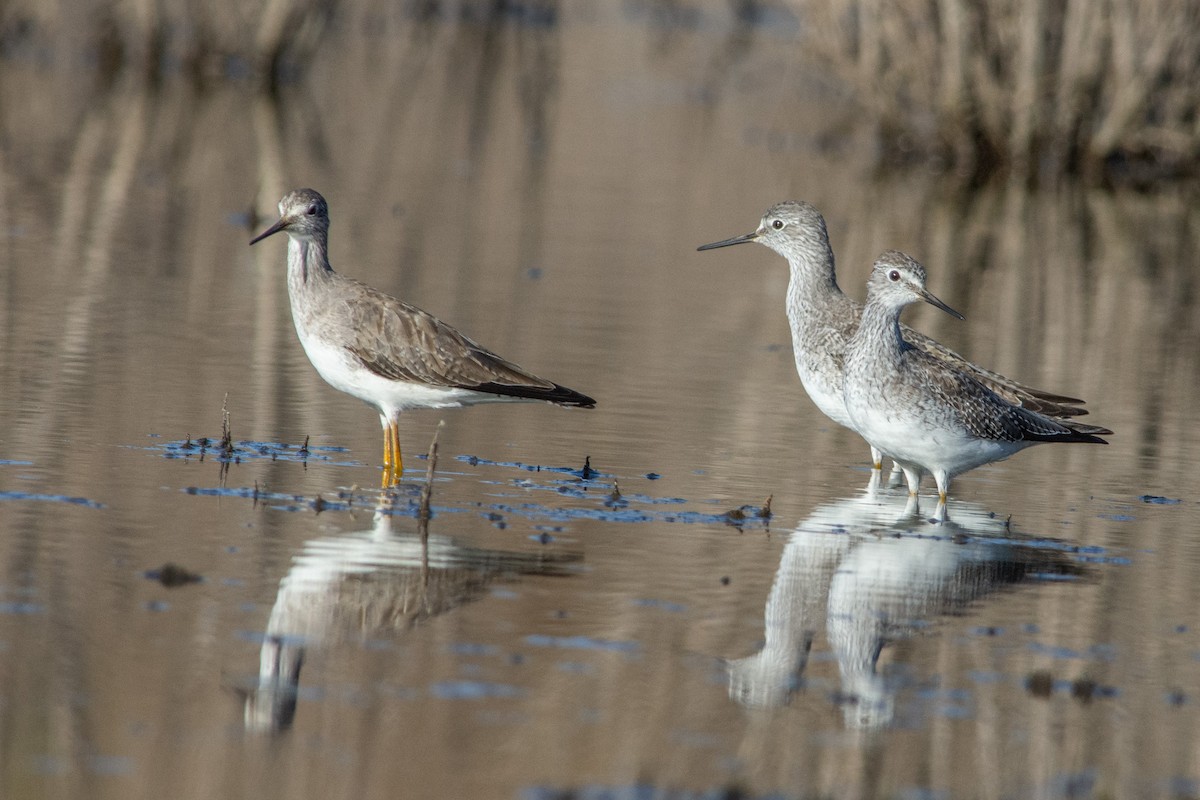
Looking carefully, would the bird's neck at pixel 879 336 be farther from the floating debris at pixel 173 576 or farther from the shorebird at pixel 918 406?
the floating debris at pixel 173 576

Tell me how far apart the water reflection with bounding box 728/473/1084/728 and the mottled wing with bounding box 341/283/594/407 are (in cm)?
165

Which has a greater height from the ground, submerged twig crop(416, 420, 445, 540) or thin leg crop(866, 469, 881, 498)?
thin leg crop(866, 469, 881, 498)

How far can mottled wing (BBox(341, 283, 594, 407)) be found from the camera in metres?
9.91

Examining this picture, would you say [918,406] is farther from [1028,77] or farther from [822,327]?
[1028,77]

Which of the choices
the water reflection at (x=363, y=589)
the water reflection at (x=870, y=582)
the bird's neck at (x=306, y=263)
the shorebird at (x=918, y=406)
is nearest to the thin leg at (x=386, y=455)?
the water reflection at (x=363, y=589)

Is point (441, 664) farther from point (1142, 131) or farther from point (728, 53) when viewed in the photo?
point (728, 53)

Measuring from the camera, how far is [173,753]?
575 cm

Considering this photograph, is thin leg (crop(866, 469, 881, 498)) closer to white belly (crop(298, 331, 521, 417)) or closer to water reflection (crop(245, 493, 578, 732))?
white belly (crop(298, 331, 521, 417))

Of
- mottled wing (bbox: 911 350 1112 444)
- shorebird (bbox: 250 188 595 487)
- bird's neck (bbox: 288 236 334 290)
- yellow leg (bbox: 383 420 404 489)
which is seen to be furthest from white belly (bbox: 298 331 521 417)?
mottled wing (bbox: 911 350 1112 444)

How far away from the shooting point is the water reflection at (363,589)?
21.0 feet

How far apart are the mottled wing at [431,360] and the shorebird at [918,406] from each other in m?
1.52

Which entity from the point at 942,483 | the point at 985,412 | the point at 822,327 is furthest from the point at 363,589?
the point at 822,327

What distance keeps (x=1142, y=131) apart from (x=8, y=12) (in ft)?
66.9

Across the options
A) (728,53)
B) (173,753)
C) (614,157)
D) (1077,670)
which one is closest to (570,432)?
(1077,670)
